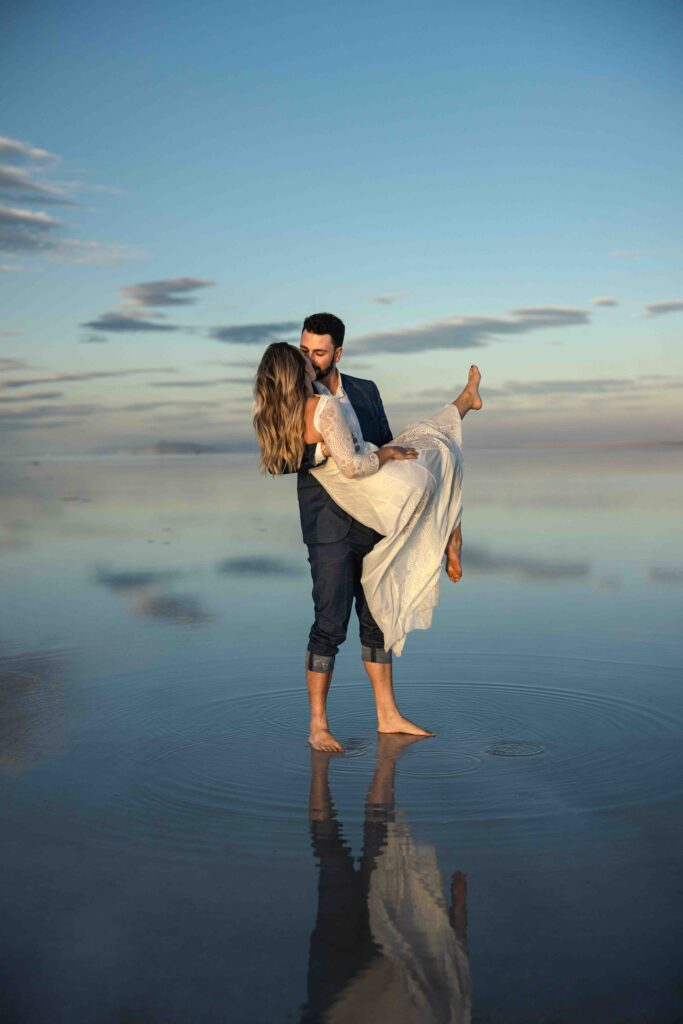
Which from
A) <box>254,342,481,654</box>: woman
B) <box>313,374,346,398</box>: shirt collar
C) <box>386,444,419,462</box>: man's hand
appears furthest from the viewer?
<box>386,444,419,462</box>: man's hand

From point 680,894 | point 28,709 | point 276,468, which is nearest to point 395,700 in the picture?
point 276,468

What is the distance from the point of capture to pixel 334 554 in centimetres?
485

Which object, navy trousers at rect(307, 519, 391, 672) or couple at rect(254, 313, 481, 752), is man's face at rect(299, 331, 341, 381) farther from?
navy trousers at rect(307, 519, 391, 672)

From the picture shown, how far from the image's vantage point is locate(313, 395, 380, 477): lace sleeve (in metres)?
4.45

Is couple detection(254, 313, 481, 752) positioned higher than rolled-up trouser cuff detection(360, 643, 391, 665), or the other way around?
couple detection(254, 313, 481, 752)

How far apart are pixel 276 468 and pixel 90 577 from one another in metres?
4.78

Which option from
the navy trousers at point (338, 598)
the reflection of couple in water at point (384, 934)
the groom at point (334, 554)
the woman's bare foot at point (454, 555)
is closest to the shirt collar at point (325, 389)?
the groom at point (334, 554)

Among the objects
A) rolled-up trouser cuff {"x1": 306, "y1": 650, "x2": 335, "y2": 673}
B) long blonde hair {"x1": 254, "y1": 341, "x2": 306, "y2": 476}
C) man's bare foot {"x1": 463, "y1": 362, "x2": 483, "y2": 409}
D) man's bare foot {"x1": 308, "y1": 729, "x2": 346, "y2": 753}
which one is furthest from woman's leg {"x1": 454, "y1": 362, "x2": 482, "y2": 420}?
man's bare foot {"x1": 308, "y1": 729, "x2": 346, "y2": 753}

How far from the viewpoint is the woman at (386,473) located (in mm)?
4465

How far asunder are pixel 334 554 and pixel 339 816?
1.52m

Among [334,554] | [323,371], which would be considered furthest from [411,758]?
[323,371]

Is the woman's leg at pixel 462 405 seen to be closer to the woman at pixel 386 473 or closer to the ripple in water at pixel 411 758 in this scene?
the woman at pixel 386 473

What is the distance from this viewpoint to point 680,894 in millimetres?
2893

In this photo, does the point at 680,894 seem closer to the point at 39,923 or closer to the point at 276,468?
the point at 39,923
